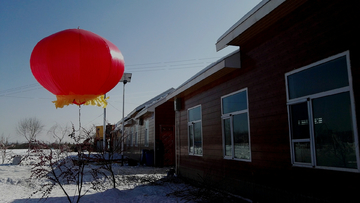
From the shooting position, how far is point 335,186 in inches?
149

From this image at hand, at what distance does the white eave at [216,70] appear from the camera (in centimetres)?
652

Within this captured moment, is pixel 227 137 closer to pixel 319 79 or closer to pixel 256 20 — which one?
pixel 256 20

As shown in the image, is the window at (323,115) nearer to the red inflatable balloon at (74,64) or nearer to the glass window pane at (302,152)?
the glass window pane at (302,152)

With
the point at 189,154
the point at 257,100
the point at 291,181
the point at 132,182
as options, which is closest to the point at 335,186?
the point at 291,181

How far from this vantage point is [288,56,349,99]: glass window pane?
3772mm

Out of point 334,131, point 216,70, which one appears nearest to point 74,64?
point 216,70

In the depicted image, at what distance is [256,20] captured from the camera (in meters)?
5.24

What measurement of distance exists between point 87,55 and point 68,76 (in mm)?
468

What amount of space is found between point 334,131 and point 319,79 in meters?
0.78

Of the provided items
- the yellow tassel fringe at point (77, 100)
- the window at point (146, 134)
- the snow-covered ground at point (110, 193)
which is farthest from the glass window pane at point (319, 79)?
the window at point (146, 134)

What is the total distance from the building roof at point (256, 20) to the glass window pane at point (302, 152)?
7.18ft

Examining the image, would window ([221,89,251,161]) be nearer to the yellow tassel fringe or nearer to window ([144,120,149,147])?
the yellow tassel fringe

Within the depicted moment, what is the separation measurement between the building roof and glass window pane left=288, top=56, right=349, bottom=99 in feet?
3.60

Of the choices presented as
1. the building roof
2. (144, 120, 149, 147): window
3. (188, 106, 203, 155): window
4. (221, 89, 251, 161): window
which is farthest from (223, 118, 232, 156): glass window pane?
(144, 120, 149, 147): window
